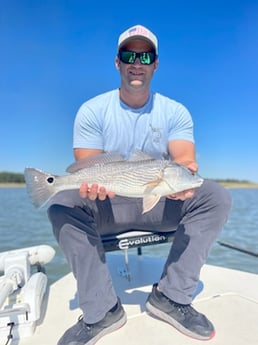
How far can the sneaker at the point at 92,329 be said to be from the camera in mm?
2014

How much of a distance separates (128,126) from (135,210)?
707 millimetres

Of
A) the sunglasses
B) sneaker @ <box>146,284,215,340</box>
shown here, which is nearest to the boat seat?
sneaker @ <box>146,284,215,340</box>

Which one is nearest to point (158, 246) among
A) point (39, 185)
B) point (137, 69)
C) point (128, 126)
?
point (128, 126)

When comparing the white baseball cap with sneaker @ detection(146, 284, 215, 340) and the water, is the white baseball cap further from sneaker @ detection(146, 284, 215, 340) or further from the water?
the water

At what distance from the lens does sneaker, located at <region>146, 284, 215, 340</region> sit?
2.10 meters

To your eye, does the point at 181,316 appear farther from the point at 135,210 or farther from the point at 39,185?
the point at 39,185

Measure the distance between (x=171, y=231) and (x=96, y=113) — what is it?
3.50ft

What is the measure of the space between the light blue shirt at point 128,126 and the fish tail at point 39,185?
0.56 meters

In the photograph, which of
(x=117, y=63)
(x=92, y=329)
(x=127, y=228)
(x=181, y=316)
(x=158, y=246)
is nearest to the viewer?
(x=92, y=329)

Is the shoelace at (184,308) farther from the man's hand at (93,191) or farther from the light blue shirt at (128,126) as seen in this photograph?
the light blue shirt at (128,126)

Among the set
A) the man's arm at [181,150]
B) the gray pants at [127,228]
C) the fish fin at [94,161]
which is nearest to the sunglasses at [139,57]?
the man's arm at [181,150]

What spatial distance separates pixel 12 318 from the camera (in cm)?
213

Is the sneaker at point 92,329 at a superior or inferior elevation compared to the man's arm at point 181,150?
inferior

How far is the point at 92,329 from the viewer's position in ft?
6.79
